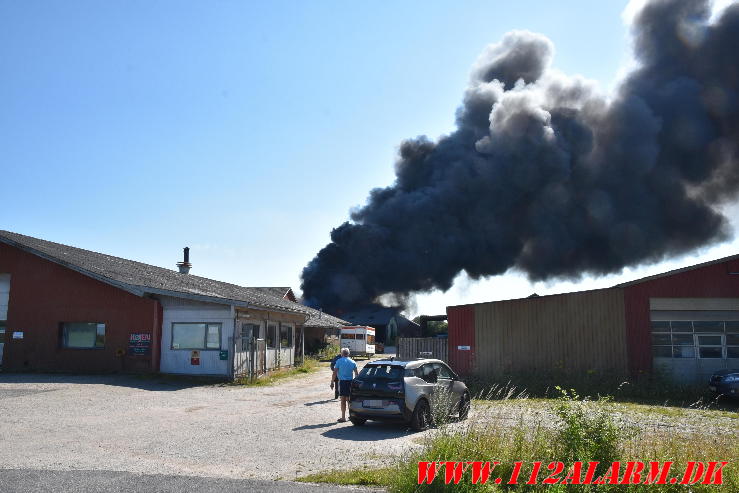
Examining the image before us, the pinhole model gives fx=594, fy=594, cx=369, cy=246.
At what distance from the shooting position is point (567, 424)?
7.00m

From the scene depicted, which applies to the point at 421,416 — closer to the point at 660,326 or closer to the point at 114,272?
the point at 660,326

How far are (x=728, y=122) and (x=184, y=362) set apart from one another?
144 feet

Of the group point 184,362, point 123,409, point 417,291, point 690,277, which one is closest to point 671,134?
point 417,291

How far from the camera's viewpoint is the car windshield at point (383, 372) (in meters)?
12.2

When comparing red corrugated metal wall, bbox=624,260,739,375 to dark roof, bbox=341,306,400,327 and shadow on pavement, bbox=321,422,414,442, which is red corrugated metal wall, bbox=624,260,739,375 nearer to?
shadow on pavement, bbox=321,422,414,442

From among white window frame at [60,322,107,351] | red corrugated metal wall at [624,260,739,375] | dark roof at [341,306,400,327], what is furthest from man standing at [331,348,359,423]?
dark roof at [341,306,400,327]

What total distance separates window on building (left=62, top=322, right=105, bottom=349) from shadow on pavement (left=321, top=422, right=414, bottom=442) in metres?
14.6

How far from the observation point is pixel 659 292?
21.4m

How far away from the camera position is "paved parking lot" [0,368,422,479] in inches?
328

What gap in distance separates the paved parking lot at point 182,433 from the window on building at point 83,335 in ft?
14.1

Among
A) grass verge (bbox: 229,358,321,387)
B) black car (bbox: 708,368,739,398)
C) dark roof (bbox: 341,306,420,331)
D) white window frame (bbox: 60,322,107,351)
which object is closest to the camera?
black car (bbox: 708,368,739,398)

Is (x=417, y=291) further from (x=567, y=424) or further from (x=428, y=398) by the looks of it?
(x=567, y=424)

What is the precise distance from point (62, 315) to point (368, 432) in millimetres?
17140

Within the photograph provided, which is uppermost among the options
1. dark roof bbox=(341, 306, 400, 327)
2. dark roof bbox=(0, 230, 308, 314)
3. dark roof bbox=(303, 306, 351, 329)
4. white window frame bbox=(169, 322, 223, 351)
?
dark roof bbox=(0, 230, 308, 314)
